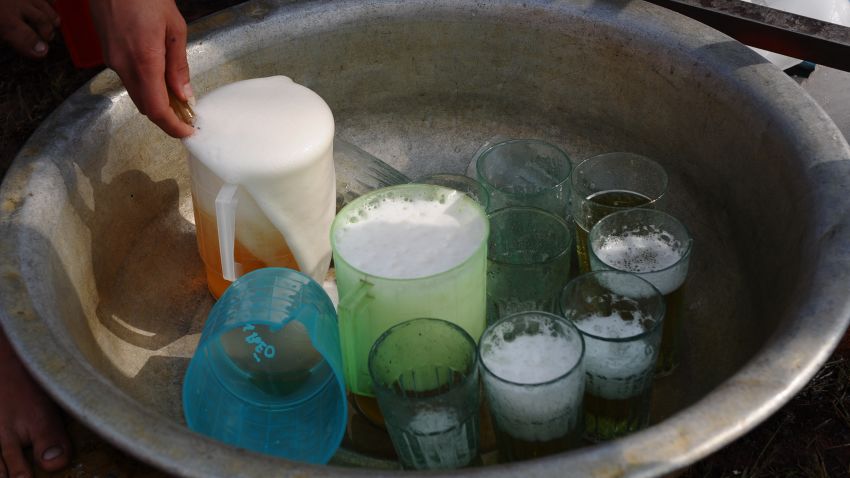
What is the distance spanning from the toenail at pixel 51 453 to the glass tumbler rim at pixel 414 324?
0.66 m

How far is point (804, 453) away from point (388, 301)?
90 cm

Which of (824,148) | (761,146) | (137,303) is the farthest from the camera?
(137,303)

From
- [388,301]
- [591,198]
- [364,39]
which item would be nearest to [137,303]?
[388,301]

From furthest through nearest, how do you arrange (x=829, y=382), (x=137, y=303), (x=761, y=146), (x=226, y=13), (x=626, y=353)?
(x=829, y=382)
(x=226, y=13)
(x=137, y=303)
(x=761, y=146)
(x=626, y=353)

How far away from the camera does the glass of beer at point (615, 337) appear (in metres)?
1.03

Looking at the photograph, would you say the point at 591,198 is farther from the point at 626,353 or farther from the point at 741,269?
the point at 626,353

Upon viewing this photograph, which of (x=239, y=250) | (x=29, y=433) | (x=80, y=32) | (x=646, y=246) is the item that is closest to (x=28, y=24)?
(x=80, y=32)

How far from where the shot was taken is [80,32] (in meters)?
2.18

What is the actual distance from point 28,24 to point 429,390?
165 centimetres

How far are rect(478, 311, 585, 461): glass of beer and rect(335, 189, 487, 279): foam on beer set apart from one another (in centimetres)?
11


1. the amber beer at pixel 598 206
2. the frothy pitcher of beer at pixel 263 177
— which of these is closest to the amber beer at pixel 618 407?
the amber beer at pixel 598 206

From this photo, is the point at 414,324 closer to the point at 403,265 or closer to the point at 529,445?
the point at 403,265

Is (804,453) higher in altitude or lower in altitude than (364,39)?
lower

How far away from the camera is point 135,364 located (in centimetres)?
128
